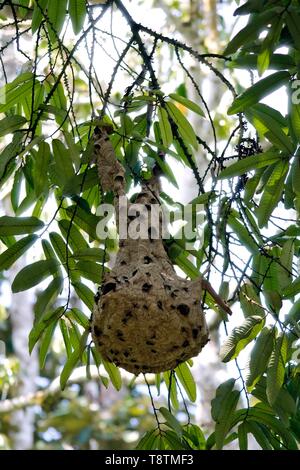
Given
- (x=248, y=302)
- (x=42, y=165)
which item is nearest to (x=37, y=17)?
(x=42, y=165)

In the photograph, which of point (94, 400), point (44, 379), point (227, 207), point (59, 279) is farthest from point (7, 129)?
point (44, 379)

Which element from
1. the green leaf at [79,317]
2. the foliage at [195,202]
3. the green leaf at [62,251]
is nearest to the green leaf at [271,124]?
the foliage at [195,202]

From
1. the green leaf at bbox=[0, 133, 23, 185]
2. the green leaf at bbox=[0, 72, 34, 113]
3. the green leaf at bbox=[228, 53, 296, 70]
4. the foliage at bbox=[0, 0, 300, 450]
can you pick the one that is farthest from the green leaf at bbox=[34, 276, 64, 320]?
the green leaf at bbox=[228, 53, 296, 70]

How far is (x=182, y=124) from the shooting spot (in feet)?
6.68

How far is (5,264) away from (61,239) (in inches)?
5.1

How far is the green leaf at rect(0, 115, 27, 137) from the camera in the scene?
71.1 inches

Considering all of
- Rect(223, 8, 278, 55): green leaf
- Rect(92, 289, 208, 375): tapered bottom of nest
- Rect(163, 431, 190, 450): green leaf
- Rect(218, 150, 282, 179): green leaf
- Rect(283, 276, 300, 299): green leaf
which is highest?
Rect(223, 8, 278, 55): green leaf

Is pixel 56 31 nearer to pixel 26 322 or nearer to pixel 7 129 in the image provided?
pixel 7 129

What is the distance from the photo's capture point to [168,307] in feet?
4.73

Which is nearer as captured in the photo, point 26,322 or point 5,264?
point 5,264

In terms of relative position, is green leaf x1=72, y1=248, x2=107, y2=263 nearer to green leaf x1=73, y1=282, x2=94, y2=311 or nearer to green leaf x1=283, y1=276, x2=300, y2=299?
green leaf x1=73, y1=282, x2=94, y2=311

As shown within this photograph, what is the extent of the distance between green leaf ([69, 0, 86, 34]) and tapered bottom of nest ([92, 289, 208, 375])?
0.69 m

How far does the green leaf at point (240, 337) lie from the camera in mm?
1627

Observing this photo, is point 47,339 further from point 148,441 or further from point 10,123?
point 10,123
